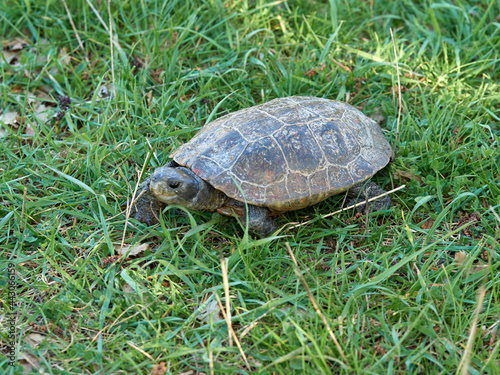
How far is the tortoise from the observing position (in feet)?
10.5

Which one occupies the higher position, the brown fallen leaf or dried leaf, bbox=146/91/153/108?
dried leaf, bbox=146/91/153/108

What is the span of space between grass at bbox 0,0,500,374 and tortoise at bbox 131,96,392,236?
199 mm

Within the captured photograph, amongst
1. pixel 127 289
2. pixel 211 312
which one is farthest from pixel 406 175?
pixel 127 289

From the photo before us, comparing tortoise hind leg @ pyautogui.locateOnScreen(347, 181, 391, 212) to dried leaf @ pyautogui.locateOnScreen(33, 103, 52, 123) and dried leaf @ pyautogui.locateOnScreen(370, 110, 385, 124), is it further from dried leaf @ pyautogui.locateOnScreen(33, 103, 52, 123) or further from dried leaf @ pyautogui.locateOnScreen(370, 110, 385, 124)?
dried leaf @ pyautogui.locateOnScreen(33, 103, 52, 123)

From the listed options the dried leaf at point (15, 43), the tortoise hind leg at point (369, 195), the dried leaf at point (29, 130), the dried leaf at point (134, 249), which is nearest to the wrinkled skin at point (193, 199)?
the tortoise hind leg at point (369, 195)

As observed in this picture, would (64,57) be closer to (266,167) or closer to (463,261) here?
(266,167)

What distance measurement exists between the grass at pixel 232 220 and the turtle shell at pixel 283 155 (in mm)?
318

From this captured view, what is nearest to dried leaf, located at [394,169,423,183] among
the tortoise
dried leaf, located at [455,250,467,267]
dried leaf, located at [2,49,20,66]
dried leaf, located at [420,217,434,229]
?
the tortoise

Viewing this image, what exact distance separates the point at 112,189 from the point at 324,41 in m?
2.84

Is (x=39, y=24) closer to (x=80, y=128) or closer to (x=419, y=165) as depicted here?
(x=80, y=128)

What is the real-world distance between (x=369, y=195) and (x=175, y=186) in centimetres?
158

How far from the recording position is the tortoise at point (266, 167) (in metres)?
3.19

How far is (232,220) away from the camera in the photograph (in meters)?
3.47

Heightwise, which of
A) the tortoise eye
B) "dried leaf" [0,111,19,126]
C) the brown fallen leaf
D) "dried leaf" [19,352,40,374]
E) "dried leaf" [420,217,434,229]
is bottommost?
"dried leaf" [420,217,434,229]
